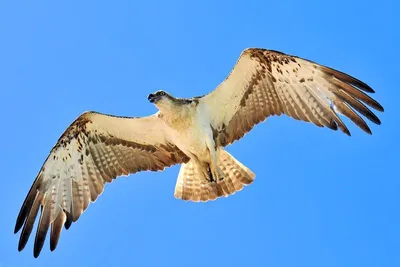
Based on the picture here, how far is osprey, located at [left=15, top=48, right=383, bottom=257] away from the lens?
12094 millimetres

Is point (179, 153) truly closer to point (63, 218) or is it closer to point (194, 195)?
point (194, 195)

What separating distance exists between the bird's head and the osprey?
0.05 feet

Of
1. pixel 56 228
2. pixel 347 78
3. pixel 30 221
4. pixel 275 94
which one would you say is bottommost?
pixel 56 228

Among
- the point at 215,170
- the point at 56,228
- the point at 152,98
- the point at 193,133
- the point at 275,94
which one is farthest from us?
the point at 275,94

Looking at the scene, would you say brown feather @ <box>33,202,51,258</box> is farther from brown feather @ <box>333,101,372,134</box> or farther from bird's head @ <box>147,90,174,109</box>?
brown feather @ <box>333,101,372,134</box>

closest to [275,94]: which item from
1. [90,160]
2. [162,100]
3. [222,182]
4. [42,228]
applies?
[222,182]

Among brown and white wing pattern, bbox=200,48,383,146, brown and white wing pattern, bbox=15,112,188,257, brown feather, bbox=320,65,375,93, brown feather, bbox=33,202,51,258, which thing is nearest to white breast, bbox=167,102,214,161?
brown and white wing pattern, bbox=200,48,383,146

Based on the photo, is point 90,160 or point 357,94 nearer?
point 357,94

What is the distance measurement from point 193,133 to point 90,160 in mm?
2105

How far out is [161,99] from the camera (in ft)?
38.6

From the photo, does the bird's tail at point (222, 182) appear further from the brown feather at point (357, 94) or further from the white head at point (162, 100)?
the brown feather at point (357, 94)

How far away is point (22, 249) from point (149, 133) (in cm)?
285

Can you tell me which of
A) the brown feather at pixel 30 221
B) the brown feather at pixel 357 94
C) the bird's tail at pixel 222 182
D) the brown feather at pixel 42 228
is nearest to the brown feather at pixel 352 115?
the brown feather at pixel 357 94

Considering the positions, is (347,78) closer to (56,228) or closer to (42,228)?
(56,228)
